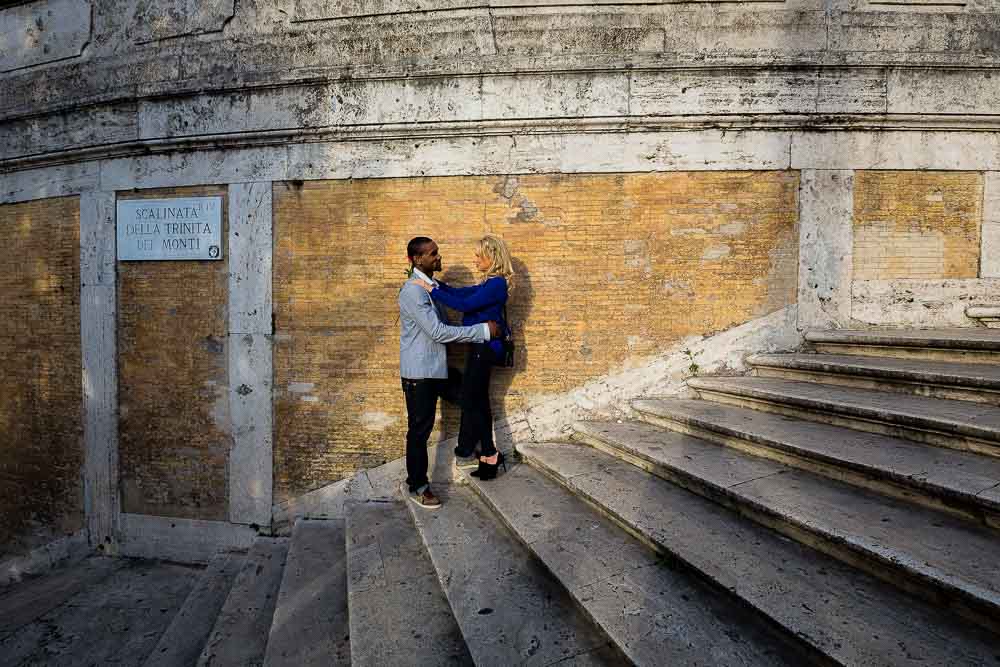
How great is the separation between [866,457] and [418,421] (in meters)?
2.90

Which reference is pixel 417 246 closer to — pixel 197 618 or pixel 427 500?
pixel 427 500

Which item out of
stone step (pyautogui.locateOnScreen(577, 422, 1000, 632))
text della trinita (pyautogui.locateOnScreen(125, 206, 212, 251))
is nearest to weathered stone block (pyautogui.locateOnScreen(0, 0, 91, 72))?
text della trinita (pyautogui.locateOnScreen(125, 206, 212, 251))

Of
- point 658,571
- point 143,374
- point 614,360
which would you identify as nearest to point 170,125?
point 143,374

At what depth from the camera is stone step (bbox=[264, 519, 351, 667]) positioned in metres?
2.64

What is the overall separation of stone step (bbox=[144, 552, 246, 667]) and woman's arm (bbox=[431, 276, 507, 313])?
2910 millimetres

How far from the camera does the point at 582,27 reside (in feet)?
14.7

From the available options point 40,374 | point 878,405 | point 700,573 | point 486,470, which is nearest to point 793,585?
point 700,573

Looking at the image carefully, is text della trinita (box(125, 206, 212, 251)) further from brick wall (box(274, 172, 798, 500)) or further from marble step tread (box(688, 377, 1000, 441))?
marble step tread (box(688, 377, 1000, 441))

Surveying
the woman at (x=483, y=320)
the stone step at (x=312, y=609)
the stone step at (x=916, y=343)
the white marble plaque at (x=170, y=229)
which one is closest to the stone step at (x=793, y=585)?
the woman at (x=483, y=320)

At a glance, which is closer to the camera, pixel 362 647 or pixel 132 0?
pixel 362 647

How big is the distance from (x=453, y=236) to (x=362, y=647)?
3390 mm

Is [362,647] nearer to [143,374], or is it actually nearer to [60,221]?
[143,374]

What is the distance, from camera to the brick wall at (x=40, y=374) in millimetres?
5328

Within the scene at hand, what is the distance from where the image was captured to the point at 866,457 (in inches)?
103
